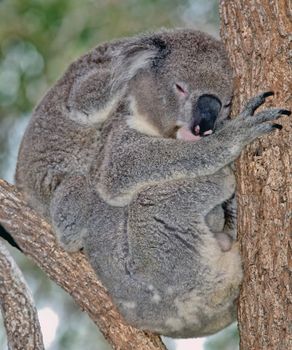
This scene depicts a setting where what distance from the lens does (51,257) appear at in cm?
399

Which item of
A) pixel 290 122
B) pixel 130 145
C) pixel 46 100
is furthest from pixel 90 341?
pixel 290 122

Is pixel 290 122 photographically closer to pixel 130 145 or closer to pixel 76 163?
pixel 130 145

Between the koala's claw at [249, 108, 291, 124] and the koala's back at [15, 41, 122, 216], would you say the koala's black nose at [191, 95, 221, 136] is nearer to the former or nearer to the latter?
the koala's claw at [249, 108, 291, 124]

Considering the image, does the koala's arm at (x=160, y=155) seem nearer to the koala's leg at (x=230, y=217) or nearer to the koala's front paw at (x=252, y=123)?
the koala's front paw at (x=252, y=123)

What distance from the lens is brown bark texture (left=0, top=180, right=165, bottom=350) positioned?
3922 millimetres

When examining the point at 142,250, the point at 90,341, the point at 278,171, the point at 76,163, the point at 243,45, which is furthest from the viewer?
the point at 90,341

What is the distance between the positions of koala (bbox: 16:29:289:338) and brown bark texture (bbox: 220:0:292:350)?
104mm

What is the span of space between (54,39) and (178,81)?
4.17 m

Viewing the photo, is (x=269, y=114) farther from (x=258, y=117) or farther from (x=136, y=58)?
(x=136, y=58)

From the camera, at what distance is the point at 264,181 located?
134 inches

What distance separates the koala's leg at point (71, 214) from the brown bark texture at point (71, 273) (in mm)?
54

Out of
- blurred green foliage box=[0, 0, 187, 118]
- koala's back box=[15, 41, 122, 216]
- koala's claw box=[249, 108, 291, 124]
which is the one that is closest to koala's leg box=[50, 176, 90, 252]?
koala's back box=[15, 41, 122, 216]

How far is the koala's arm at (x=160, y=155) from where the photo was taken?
360cm

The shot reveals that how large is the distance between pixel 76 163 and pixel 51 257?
0.60m
